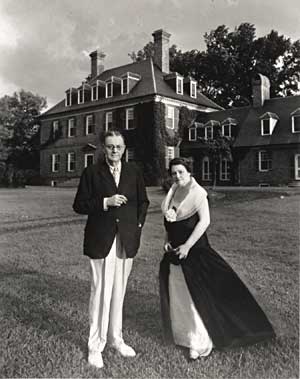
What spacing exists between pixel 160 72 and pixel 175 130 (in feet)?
7.43

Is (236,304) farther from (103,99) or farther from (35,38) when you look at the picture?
(103,99)

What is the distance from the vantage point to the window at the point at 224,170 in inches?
168

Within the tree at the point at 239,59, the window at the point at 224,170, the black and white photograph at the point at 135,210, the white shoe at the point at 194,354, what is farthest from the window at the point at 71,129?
the white shoe at the point at 194,354

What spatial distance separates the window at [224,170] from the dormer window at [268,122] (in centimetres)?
515

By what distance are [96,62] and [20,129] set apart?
137 cm

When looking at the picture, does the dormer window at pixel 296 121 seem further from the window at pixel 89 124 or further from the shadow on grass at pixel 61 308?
the shadow on grass at pixel 61 308

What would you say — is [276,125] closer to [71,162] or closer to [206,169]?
[206,169]

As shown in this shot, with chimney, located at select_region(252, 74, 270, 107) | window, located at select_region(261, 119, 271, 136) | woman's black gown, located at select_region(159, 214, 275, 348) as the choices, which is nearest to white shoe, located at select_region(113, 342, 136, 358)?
woman's black gown, located at select_region(159, 214, 275, 348)

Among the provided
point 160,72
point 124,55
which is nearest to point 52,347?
point 124,55

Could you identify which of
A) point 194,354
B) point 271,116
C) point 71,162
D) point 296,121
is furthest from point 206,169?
point 296,121

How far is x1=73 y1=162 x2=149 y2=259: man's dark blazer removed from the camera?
7.14ft

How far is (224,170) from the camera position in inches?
177

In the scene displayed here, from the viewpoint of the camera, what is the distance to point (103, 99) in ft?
17.4

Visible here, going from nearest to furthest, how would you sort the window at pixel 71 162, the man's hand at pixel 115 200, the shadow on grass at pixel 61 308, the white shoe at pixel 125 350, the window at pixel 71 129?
1. the man's hand at pixel 115 200
2. the white shoe at pixel 125 350
3. the shadow on grass at pixel 61 308
4. the window at pixel 71 162
5. the window at pixel 71 129
